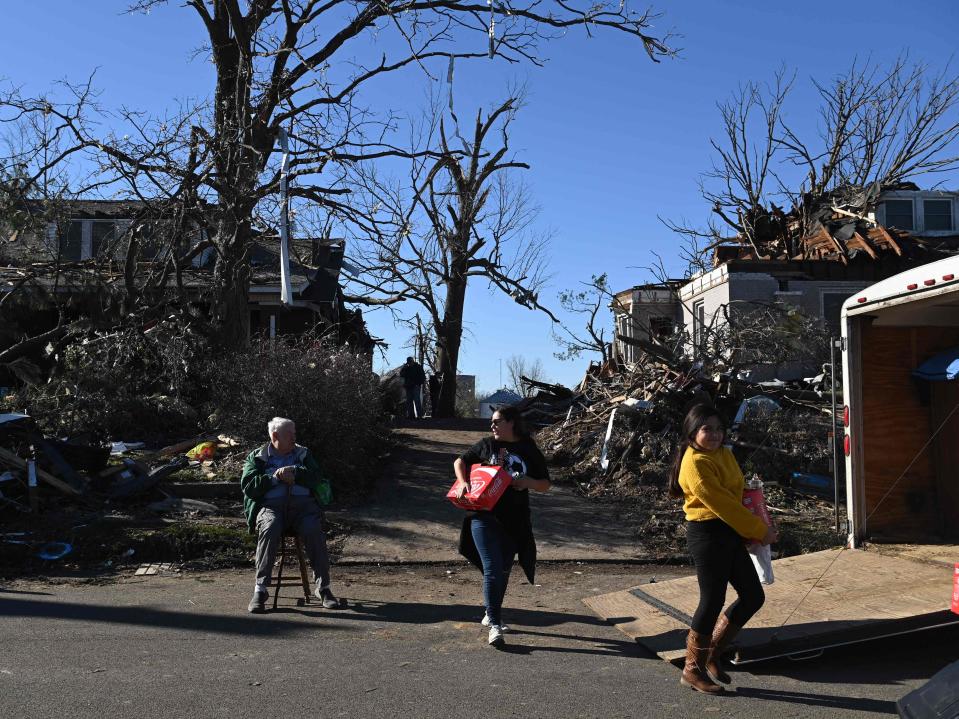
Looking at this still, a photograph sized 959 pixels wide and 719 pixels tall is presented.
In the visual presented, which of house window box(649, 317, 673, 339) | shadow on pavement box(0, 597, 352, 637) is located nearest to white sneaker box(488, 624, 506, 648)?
shadow on pavement box(0, 597, 352, 637)

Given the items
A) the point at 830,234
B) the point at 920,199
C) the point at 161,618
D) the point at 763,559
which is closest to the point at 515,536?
the point at 763,559

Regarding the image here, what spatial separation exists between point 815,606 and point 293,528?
3.94 meters

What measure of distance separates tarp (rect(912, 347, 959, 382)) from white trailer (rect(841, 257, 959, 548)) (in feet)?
0.06

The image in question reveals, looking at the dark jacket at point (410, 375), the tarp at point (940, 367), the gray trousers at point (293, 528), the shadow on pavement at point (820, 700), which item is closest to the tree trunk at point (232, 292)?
the gray trousers at point (293, 528)

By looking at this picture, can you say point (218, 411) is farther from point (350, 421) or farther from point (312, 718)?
point (312, 718)

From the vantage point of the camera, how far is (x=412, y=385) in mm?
26422

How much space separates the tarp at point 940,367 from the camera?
8164mm

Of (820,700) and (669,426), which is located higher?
(669,426)

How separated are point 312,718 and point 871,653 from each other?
3696mm

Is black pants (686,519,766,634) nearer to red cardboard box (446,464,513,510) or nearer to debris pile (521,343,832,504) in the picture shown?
red cardboard box (446,464,513,510)

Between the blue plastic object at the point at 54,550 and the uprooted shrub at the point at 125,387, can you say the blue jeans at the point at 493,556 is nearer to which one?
the blue plastic object at the point at 54,550

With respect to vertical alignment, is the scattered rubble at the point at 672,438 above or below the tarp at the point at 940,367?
below

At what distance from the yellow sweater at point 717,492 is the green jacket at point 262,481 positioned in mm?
3220

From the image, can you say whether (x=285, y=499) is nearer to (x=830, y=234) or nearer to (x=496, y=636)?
(x=496, y=636)
